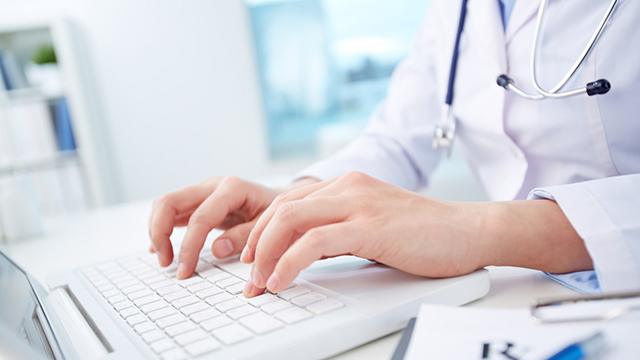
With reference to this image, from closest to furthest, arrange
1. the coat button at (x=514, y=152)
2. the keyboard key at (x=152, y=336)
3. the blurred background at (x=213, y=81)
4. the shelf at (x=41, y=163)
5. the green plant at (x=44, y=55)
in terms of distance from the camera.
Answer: the keyboard key at (x=152, y=336) → the coat button at (x=514, y=152) → the shelf at (x=41, y=163) → the green plant at (x=44, y=55) → the blurred background at (x=213, y=81)

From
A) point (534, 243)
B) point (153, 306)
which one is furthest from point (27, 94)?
point (534, 243)

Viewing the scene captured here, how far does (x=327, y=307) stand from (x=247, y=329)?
0.23 feet

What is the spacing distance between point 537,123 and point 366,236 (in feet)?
1.27

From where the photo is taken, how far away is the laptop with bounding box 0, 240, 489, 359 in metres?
0.34

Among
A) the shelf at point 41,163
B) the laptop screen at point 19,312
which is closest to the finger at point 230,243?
the laptop screen at point 19,312

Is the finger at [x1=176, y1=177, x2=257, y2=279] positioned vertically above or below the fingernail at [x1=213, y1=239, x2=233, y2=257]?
above

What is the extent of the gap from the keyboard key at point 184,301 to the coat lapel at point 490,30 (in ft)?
1.85

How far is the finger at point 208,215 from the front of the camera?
55 cm

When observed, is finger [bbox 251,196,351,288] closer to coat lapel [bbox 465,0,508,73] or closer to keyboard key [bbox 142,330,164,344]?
keyboard key [bbox 142,330,164,344]

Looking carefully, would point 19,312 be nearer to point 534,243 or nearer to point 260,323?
point 260,323

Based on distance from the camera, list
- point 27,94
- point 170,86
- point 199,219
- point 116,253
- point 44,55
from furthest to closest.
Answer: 1. point 170,86
2. point 44,55
3. point 27,94
4. point 116,253
5. point 199,219

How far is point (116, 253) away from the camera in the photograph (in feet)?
2.85

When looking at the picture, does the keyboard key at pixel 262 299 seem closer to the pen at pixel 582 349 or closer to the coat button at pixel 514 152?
the pen at pixel 582 349

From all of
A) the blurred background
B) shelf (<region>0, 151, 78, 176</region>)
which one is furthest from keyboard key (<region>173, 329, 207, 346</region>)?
shelf (<region>0, 151, 78, 176</region>)
